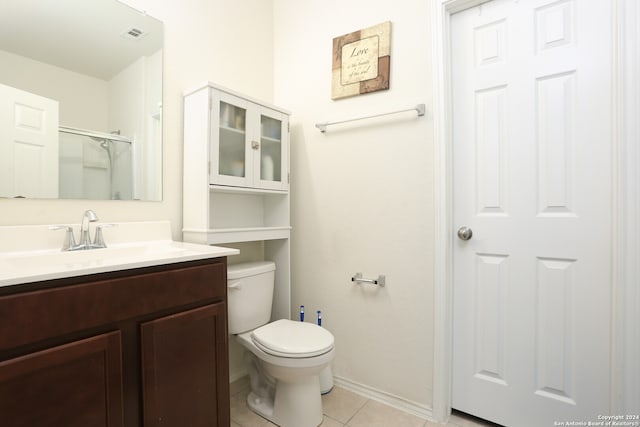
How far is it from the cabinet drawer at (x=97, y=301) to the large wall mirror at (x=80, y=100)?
2.01ft

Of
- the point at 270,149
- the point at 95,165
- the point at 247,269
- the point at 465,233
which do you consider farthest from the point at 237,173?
the point at 465,233

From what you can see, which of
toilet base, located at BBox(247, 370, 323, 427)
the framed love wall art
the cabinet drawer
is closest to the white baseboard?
toilet base, located at BBox(247, 370, 323, 427)

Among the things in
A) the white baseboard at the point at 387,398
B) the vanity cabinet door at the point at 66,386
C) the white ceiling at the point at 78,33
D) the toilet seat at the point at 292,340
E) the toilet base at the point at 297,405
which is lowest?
the white baseboard at the point at 387,398

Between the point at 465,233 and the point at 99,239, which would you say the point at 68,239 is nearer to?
the point at 99,239

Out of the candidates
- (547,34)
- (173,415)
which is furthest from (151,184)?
(547,34)

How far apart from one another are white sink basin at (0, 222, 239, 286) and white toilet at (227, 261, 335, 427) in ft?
1.32

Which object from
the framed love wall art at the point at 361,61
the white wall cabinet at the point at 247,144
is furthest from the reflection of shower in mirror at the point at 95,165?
the framed love wall art at the point at 361,61

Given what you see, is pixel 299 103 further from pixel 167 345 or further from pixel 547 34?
pixel 167 345

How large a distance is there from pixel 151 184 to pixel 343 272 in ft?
3.69

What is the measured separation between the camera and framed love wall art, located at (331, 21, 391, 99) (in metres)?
1.66

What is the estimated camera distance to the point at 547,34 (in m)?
1.33

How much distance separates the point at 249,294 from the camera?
5.41 feet

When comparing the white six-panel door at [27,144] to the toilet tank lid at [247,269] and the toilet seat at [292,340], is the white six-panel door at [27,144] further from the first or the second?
the toilet seat at [292,340]

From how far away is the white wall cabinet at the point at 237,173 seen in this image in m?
1.52
